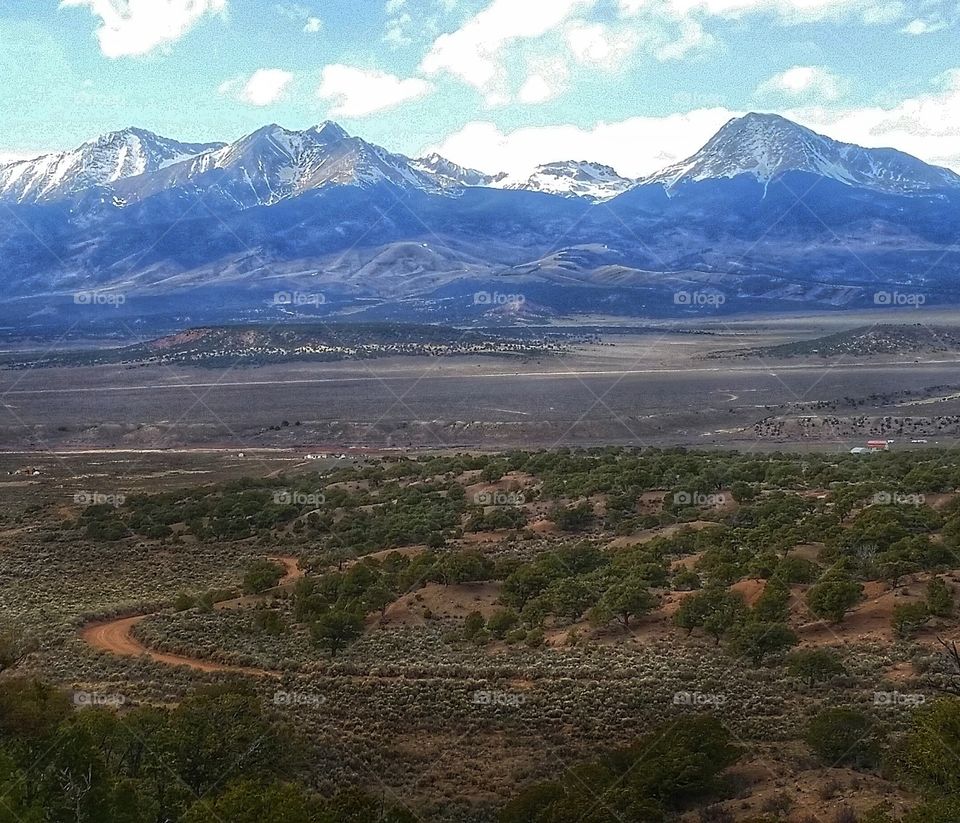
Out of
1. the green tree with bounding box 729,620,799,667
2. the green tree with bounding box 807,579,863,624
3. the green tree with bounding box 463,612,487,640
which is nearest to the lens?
the green tree with bounding box 729,620,799,667

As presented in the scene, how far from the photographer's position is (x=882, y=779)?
13062 mm

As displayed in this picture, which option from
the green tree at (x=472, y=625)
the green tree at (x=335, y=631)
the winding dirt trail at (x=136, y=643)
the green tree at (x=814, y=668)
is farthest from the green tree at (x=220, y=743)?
the green tree at (x=814, y=668)

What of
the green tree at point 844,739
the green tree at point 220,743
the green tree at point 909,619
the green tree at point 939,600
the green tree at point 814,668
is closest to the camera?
the green tree at point 844,739

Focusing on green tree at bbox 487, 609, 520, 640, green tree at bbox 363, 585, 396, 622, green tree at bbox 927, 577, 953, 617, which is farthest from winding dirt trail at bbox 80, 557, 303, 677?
green tree at bbox 927, 577, 953, 617

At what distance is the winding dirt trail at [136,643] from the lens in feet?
66.6

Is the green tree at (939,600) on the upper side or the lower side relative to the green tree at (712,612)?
upper

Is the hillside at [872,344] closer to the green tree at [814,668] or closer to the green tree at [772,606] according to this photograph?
the green tree at [772,606]

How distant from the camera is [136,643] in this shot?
2234cm

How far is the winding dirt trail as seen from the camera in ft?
66.6

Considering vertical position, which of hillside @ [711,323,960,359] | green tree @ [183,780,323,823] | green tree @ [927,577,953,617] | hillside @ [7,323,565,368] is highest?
hillside @ [7,323,565,368]

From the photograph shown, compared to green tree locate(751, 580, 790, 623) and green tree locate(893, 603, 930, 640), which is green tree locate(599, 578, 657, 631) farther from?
green tree locate(893, 603, 930, 640)

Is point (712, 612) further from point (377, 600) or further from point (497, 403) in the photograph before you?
point (497, 403)

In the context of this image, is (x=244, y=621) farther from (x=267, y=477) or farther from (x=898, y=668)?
(x=267, y=477)

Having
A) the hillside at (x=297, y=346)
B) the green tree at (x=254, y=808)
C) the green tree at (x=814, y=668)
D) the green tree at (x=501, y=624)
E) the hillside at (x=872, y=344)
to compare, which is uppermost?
the hillside at (x=297, y=346)
